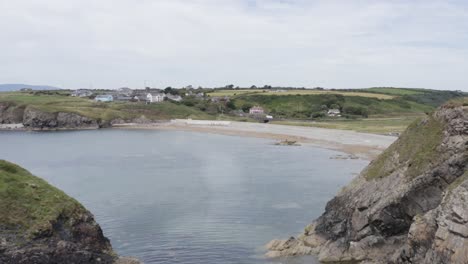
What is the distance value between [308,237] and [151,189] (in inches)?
1214

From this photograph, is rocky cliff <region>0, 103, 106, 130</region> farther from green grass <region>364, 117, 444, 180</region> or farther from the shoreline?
green grass <region>364, 117, 444, 180</region>

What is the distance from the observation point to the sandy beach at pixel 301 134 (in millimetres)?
113812

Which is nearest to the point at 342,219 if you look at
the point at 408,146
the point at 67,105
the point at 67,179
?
the point at 408,146

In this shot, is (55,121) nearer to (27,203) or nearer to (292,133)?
(292,133)

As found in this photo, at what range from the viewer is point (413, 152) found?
40375 mm

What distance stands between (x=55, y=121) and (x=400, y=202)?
534 ft

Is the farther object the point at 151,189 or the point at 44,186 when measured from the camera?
the point at 151,189

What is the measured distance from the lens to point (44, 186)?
1471 inches

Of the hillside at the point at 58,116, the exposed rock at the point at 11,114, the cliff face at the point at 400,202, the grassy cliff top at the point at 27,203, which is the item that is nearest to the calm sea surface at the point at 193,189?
the cliff face at the point at 400,202

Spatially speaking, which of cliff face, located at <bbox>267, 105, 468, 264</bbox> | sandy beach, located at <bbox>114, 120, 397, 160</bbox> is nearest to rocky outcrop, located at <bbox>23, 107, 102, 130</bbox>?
sandy beach, located at <bbox>114, 120, 397, 160</bbox>

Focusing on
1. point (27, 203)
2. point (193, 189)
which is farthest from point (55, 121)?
point (27, 203)

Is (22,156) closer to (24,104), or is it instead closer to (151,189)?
(151,189)

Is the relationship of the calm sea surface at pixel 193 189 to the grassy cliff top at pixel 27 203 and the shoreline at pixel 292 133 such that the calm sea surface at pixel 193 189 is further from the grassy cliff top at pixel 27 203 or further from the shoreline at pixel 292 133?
the grassy cliff top at pixel 27 203

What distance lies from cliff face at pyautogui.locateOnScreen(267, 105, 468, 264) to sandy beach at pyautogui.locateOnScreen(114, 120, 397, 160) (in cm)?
5723
